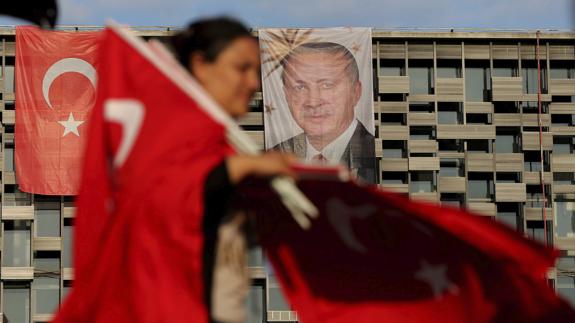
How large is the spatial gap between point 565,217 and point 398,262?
5339cm

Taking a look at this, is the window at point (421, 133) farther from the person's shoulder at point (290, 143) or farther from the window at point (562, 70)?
the person's shoulder at point (290, 143)

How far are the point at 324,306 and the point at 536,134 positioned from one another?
54.0 m

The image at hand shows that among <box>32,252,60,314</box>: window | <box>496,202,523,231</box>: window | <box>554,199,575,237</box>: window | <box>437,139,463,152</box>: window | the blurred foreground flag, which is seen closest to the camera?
the blurred foreground flag

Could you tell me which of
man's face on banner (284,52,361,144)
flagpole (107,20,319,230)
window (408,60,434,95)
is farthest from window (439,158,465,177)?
flagpole (107,20,319,230)

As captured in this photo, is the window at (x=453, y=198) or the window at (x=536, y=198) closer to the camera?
the window at (x=536, y=198)

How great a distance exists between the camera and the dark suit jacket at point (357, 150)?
166 feet

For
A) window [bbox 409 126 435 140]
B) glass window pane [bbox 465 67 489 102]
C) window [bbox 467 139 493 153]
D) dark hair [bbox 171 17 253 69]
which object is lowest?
dark hair [bbox 171 17 253 69]

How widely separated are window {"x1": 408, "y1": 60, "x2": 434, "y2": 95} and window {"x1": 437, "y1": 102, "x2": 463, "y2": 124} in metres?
0.90

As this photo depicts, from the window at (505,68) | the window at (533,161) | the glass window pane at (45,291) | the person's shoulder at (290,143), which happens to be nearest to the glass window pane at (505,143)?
the window at (533,161)

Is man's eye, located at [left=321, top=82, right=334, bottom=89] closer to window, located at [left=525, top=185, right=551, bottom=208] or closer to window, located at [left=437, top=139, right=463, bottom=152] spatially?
window, located at [left=437, top=139, right=463, bottom=152]

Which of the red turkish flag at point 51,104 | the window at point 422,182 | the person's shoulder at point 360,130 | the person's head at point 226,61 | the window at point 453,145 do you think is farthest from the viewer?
the window at point 453,145

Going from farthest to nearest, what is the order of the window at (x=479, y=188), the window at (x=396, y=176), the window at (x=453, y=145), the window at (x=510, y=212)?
1. the window at (x=453, y=145)
2. the window at (x=479, y=188)
3. the window at (x=396, y=176)
4. the window at (x=510, y=212)

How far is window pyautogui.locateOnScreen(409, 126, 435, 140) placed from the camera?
189ft

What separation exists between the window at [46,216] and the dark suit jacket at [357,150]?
429 inches
